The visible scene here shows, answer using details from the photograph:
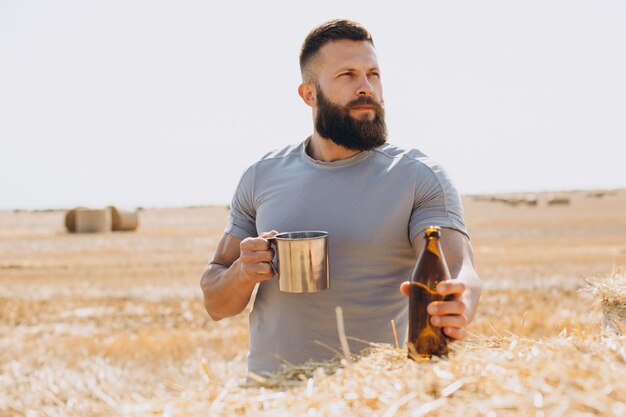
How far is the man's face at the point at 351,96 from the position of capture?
2.79m

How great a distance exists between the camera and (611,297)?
2.71m

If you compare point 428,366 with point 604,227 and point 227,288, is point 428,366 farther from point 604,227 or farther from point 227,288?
point 604,227

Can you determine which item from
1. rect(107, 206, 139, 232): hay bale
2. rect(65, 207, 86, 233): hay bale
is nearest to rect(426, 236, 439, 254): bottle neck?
rect(65, 207, 86, 233): hay bale

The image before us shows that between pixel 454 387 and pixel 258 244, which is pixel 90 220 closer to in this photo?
pixel 258 244

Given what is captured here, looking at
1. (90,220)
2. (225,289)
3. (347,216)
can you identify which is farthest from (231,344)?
(90,220)

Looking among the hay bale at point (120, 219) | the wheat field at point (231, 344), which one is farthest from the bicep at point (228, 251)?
the hay bale at point (120, 219)

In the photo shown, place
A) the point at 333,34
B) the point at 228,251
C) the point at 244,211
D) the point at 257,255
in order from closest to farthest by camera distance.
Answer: the point at 257,255, the point at 333,34, the point at 228,251, the point at 244,211

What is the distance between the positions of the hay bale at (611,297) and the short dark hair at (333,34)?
1.55 m

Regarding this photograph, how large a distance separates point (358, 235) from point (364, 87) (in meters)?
0.67

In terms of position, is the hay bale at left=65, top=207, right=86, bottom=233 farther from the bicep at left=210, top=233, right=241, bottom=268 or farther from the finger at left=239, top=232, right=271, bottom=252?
the finger at left=239, top=232, right=271, bottom=252

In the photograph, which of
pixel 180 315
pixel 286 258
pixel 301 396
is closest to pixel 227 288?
pixel 286 258

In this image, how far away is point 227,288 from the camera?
283 centimetres

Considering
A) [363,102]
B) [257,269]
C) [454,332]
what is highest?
[363,102]

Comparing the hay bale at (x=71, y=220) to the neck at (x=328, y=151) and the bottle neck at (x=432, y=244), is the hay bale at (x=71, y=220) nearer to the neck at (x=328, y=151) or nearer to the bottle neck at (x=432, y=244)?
the neck at (x=328, y=151)
